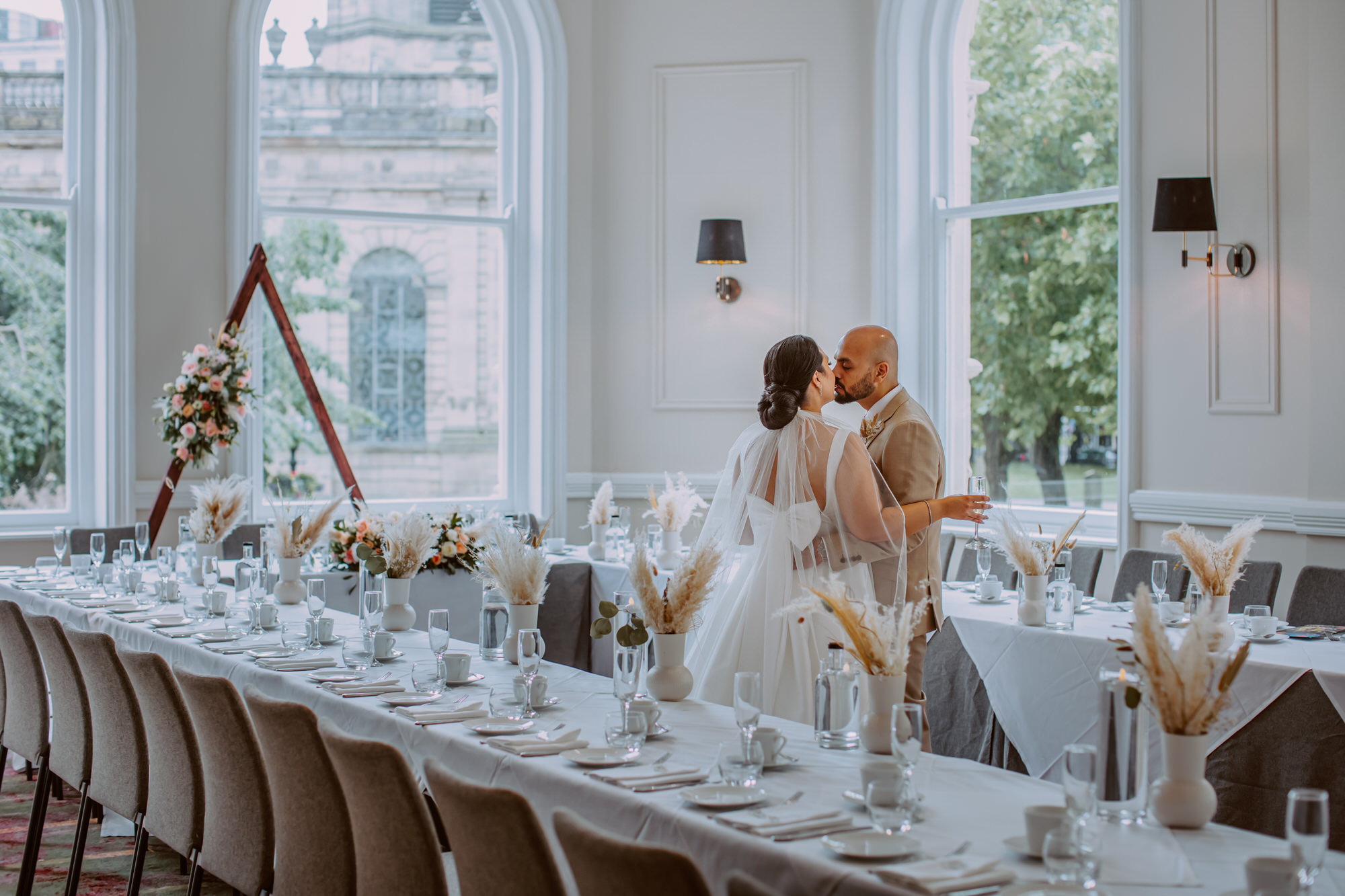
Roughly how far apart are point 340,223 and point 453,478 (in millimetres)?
1857

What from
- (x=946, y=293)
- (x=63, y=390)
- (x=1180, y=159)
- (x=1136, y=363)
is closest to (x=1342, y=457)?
(x=1136, y=363)

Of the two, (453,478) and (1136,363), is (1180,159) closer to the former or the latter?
(1136,363)

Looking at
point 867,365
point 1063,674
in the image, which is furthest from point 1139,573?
point 867,365

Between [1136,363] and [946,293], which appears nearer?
[1136,363]

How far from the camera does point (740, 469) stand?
12.5 ft

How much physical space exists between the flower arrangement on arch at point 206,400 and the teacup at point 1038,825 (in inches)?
214

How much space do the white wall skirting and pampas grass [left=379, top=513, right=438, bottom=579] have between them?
146 inches

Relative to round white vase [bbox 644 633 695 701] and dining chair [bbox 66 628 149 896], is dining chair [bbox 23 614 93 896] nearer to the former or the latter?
dining chair [bbox 66 628 149 896]

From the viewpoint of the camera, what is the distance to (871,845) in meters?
1.97

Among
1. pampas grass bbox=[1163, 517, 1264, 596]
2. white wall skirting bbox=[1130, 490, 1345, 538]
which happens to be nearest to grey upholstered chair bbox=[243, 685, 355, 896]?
pampas grass bbox=[1163, 517, 1264, 596]

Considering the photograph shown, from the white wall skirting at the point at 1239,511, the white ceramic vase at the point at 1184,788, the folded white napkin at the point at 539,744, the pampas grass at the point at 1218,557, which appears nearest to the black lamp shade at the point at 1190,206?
the white wall skirting at the point at 1239,511

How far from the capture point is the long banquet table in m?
1.89

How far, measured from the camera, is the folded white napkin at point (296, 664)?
137 inches

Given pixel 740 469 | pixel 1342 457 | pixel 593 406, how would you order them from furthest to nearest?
pixel 593 406
pixel 1342 457
pixel 740 469
